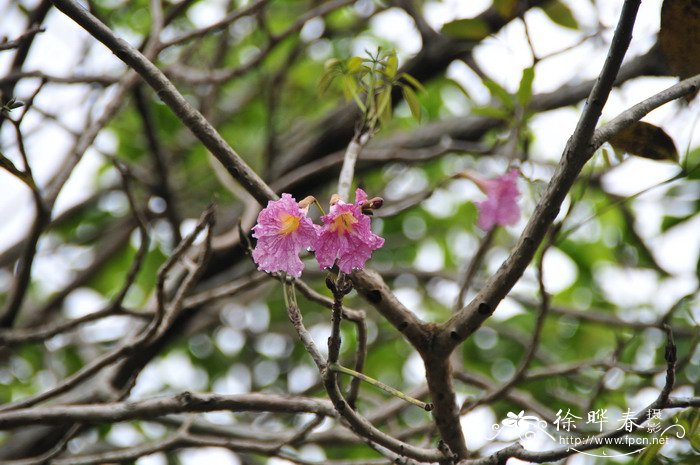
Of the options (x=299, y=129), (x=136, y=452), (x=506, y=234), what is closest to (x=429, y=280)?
(x=506, y=234)

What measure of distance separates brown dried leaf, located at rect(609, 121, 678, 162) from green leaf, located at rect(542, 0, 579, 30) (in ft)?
2.49

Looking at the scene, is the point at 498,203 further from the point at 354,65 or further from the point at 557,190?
the point at 557,190

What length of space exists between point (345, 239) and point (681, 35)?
0.82m

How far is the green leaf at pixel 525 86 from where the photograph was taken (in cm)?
148

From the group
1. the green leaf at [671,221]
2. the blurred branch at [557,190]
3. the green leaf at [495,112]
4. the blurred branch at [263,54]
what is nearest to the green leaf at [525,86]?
the green leaf at [495,112]

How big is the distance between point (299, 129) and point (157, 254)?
2.60 feet

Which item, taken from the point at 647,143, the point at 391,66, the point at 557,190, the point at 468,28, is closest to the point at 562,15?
the point at 468,28

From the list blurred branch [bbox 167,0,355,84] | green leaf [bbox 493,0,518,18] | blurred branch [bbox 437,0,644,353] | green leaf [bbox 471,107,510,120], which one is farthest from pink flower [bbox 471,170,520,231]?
blurred branch [bbox 167,0,355,84]

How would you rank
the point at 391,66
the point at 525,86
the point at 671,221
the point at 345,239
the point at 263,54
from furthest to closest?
1. the point at 263,54
2. the point at 671,221
3. the point at 525,86
4. the point at 391,66
5. the point at 345,239

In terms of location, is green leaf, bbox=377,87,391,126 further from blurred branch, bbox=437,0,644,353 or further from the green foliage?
blurred branch, bbox=437,0,644,353

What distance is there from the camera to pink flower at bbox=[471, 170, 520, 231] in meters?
1.63

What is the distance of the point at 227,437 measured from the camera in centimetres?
194

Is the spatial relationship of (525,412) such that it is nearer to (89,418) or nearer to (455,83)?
(455,83)

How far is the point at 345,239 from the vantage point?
40.0 inches
